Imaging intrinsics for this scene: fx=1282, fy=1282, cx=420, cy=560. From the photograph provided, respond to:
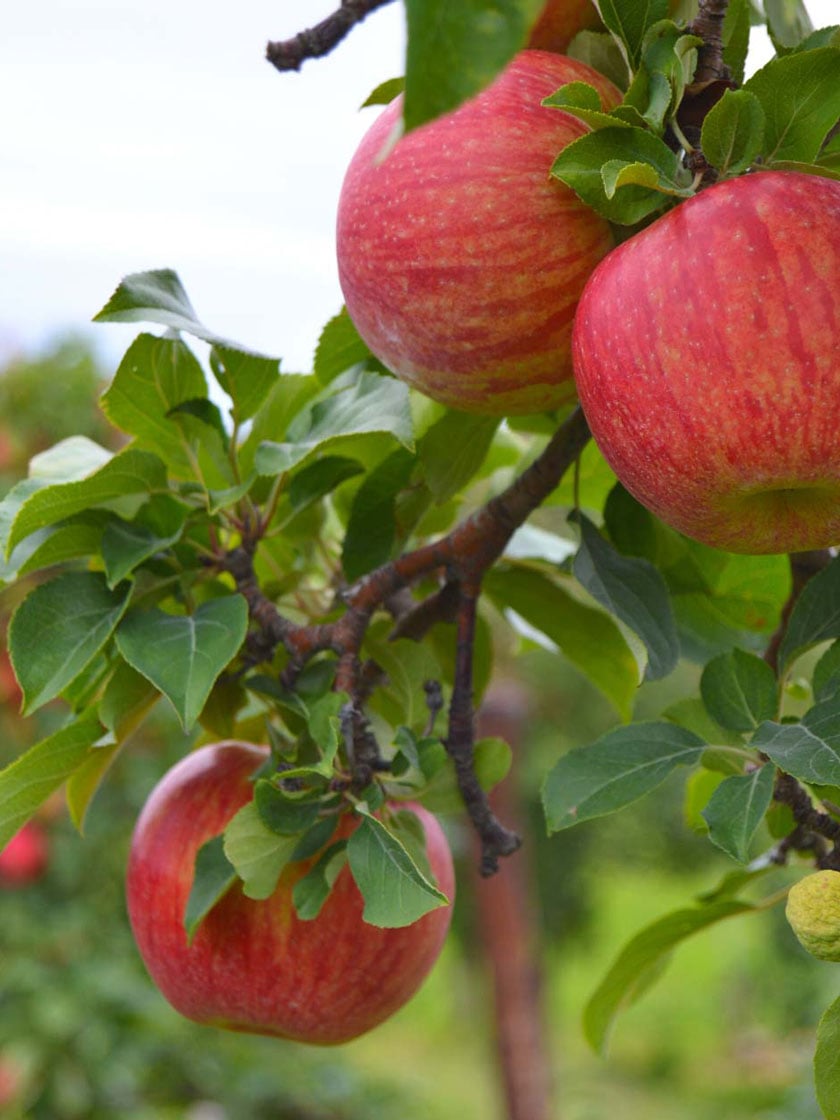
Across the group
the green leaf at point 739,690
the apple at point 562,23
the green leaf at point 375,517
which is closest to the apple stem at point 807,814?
the green leaf at point 739,690

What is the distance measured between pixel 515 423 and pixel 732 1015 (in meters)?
5.26

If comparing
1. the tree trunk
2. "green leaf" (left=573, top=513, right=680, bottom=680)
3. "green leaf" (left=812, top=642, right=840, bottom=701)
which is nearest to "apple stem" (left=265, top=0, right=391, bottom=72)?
"green leaf" (left=573, top=513, right=680, bottom=680)

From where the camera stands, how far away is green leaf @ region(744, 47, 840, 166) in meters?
0.52

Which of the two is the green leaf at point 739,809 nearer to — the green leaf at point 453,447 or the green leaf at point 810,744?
the green leaf at point 810,744

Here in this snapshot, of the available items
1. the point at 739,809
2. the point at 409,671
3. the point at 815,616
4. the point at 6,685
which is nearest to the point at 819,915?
the point at 739,809

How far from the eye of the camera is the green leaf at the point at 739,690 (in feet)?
2.07

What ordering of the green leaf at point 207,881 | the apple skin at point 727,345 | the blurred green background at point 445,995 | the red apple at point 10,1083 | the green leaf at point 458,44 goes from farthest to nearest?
the blurred green background at point 445,995 < the red apple at point 10,1083 < the green leaf at point 207,881 < the apple skin at point 727,345 < the green leaf at point 458,44

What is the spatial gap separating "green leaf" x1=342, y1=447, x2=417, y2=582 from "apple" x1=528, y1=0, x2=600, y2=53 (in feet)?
0.79

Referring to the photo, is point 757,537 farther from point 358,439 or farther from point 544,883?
point 544,883

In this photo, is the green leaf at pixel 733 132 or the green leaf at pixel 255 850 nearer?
the green leaf at pixel 733 132

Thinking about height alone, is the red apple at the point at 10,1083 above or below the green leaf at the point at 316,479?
below

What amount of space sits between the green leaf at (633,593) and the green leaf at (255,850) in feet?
0.67

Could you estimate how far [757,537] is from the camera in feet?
1.78

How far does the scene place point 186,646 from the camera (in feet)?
2.17
